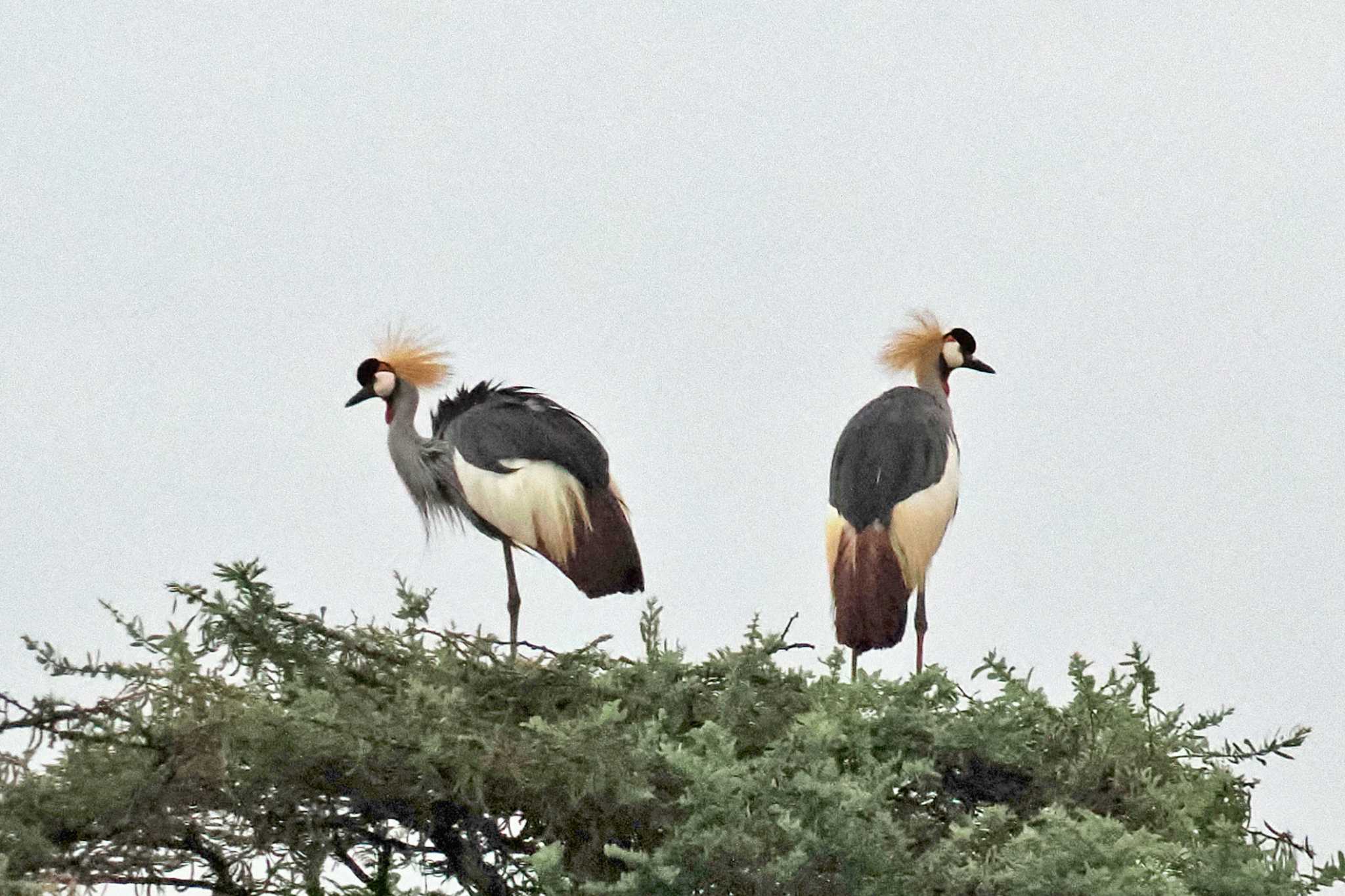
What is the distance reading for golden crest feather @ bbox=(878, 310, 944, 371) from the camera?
38.8 ft

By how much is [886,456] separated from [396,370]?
3.42 metres

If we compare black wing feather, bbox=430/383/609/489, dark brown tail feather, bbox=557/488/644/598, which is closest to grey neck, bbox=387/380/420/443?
black wing feather, bbox=430/383/609/489

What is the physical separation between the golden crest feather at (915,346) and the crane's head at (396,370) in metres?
2.54

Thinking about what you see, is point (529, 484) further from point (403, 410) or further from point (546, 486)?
point (403, 410)

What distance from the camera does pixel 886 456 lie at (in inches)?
381

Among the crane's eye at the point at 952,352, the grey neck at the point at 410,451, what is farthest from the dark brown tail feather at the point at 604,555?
the crane's eye at the point at 952,352

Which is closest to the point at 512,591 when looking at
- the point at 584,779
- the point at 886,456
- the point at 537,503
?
the point at 537,503

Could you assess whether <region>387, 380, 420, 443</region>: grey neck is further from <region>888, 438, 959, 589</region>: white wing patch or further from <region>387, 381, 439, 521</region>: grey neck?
<region>888, 438, 959, 589</region>: white wing patch

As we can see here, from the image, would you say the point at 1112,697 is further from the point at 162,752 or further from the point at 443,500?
the point at 443,500

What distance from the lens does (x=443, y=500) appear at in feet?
37.2

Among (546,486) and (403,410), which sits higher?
(403,410)

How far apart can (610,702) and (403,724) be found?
1.95 feet

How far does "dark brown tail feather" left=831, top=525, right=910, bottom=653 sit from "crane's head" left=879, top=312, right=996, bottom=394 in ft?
8.57

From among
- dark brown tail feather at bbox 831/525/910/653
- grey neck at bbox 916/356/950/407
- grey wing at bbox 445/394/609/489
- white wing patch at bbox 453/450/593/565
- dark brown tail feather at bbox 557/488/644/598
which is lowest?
dark brown tail feather at bbox 831/525/910/653
